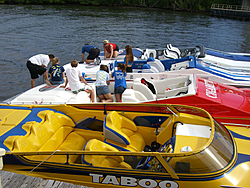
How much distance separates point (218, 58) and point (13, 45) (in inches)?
608

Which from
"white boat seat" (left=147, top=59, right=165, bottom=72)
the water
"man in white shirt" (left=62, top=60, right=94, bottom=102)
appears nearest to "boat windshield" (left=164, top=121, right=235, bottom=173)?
"man in white shirt" (left=62, top=60, right=94, bottom=102)

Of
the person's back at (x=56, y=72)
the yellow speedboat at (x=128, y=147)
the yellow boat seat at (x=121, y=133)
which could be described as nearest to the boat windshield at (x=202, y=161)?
the yellow speedboat at (x=128, y=147)

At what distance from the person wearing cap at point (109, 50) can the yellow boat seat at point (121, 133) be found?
6.27m

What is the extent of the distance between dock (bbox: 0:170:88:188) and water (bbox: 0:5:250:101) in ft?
27.5

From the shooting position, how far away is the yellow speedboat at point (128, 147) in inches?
125

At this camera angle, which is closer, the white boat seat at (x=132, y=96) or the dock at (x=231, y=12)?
the white boat seat at (x=132, y=96)

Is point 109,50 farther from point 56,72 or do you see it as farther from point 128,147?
point 128,147

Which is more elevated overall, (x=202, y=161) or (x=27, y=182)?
(x=202, y=161)

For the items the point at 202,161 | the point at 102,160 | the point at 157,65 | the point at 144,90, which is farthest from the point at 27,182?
the point at 157,65

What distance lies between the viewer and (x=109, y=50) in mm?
10562

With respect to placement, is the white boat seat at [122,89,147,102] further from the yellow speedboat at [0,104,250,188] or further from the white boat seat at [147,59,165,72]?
the white boat seat at [147,59,165,72]

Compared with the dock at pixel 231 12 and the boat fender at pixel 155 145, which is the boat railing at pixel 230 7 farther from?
the boat fender at pixel 155 145

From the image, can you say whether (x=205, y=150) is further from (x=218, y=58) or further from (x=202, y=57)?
(x=218, y=58)

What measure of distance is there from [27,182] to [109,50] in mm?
8023
